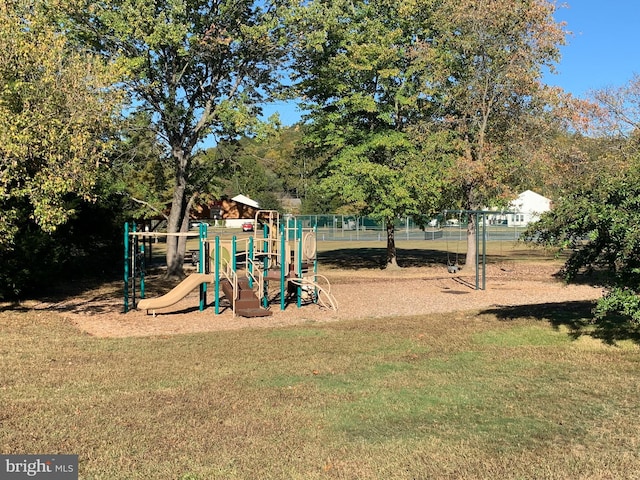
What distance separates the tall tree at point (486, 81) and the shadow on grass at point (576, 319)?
8725 millimetres

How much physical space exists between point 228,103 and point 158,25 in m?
3.25

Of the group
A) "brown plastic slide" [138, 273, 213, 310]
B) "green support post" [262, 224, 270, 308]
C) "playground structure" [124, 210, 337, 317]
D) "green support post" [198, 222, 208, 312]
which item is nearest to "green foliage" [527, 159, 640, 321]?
"playground structure" [124, 210, 337, 317]

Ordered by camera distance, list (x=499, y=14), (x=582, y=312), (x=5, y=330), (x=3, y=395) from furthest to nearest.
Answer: (x=499, y=14) < (x=582, y=312) < (x=5, y=330) < (x=3, y=395)

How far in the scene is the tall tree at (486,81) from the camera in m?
20.5

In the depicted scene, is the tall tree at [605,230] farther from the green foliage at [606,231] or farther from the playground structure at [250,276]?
the playground structure at [250,276]

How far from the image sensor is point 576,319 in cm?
1118

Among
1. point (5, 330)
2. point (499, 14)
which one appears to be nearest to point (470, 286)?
point (499, 14)

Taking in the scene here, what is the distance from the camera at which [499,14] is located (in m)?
20.2

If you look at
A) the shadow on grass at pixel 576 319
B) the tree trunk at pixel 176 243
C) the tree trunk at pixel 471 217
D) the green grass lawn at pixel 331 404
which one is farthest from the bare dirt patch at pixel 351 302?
the tree trunk at pixel 471 217

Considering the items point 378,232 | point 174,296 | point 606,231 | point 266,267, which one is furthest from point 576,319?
point 378,232

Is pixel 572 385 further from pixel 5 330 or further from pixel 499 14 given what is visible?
pixel 499 14

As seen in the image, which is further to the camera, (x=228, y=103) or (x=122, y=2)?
(x=228, y=103)

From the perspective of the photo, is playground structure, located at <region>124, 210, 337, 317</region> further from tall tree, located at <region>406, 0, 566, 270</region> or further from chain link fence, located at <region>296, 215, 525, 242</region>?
chain link fence, located at <region>296, 215, 525, 242</region>

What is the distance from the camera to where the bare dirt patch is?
11626mm
